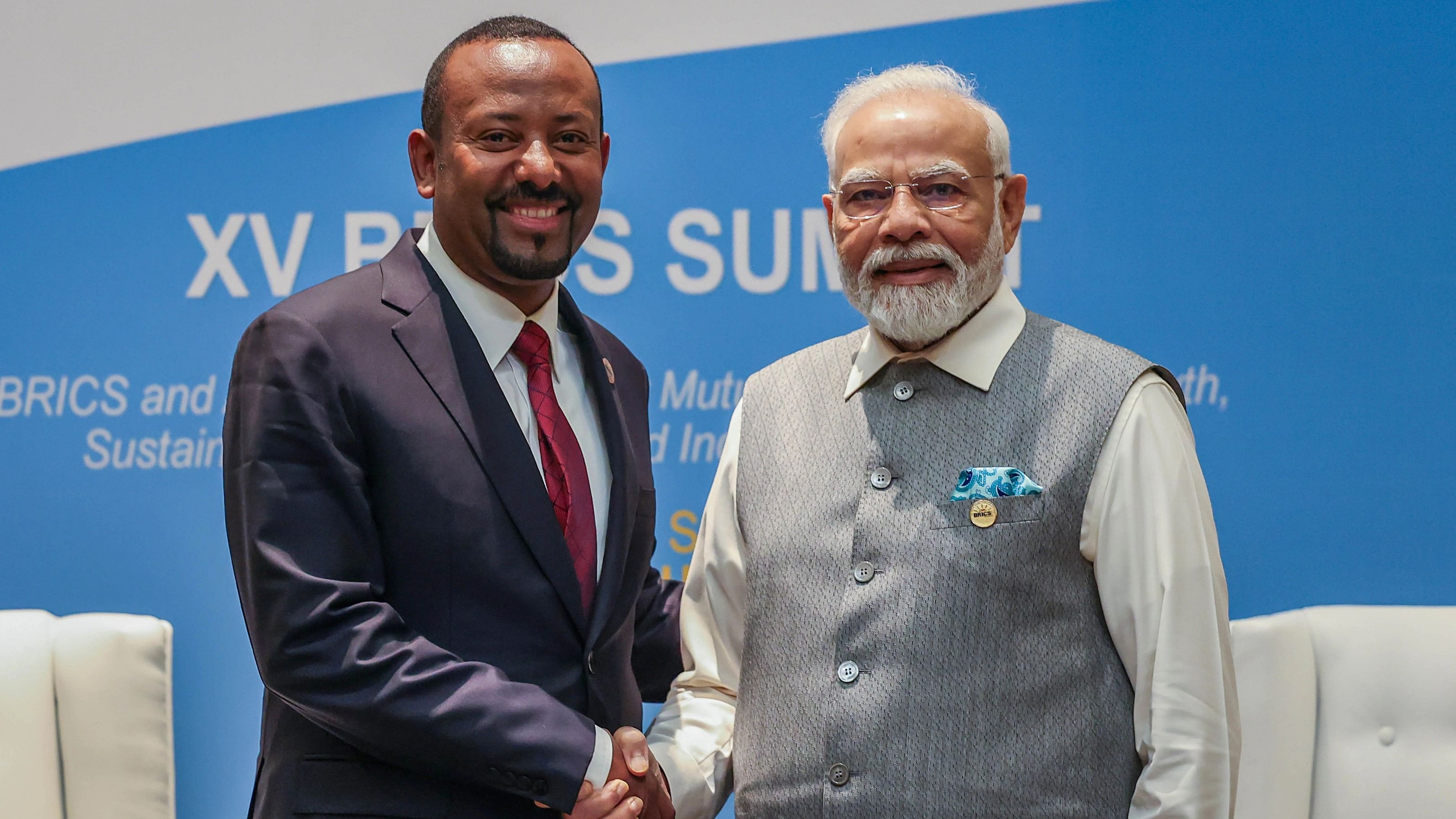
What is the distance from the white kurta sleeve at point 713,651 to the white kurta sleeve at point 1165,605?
57 cm

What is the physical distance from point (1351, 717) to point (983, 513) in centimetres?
152

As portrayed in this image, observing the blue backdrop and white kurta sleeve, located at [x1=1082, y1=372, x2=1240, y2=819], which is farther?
the blue backdrop

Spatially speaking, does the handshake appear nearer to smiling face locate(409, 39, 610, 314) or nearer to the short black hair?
smiling face locate(409, 39, 610, 314)

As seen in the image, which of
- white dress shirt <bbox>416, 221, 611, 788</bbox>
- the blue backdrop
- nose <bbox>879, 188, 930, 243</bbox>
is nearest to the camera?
nose <bbox>879, 188, 930, 243</bbox>

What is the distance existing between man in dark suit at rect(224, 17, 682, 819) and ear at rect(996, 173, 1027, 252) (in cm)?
63

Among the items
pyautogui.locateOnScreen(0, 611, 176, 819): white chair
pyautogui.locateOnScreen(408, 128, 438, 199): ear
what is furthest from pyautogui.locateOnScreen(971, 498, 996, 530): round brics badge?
pyautogui.locateOnScreen(0, 611, 176, 819): white chair

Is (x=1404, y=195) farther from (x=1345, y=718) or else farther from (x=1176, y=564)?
(x=1176, y=564)

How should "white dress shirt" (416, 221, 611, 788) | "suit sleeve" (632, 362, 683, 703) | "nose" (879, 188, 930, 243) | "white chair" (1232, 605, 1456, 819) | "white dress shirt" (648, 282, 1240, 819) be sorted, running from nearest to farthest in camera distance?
"white dress shirt" (648, 282, 1240, 819), "nose" (879, 188, 930, 243), "white dress shirt" (416, 221, 611, 788), "suit sleeve" (632, 362, 683, 703), "white chair" (1232, 605, 1456, 819)

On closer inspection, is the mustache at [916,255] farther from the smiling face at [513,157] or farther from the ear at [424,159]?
the ear at [424,159]

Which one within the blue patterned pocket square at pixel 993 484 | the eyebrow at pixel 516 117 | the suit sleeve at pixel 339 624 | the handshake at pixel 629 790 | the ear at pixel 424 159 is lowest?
the handshake at pixel 629 790

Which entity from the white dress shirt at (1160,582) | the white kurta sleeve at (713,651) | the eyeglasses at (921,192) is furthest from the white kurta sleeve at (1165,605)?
the white kurta sleeve at (713,651)

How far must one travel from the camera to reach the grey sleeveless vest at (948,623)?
5.85 ft

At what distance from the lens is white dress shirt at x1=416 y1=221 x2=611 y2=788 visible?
2041 millimetres

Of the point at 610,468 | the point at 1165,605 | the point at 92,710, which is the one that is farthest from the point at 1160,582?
the point at 92,710
